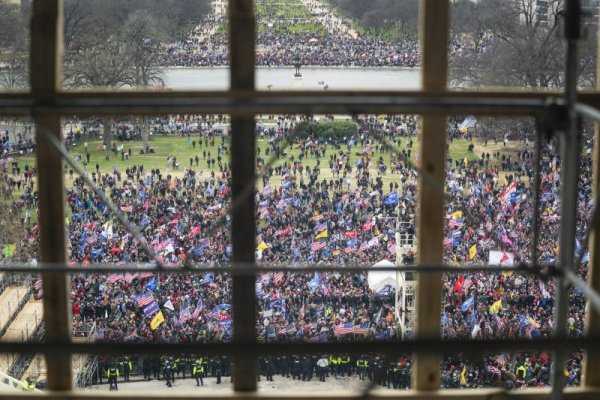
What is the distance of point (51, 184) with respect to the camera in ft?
11.3

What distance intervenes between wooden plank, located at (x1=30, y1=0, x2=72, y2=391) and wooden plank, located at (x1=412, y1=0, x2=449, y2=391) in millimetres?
1415

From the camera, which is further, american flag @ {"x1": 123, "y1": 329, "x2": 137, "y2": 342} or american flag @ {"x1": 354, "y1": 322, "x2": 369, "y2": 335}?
american flag @ {"x1": 354, "y1": 322, "x2": 369, "y2": 335}

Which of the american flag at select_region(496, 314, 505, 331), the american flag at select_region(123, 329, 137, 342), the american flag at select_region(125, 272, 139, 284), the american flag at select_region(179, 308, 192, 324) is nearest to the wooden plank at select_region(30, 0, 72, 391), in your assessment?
the american flag at select_region(123, 329, 137, 342)

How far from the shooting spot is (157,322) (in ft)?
45.7

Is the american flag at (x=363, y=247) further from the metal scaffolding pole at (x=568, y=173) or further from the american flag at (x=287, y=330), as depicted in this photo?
the metal scaffolding pole at (x=568, y=173)

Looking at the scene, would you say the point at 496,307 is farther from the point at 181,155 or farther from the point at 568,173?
the point at 181,155

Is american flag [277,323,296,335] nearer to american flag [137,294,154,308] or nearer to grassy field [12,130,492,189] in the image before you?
american flag [137,294,154,308]

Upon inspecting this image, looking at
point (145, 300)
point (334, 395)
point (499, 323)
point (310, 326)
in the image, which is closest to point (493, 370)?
point (499, 323)

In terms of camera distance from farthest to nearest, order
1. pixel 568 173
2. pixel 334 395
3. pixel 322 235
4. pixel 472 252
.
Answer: pixel 322 235, pixel 472 252, pixel 334 395, pixel 568 173

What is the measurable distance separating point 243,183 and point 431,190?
0.74 metres

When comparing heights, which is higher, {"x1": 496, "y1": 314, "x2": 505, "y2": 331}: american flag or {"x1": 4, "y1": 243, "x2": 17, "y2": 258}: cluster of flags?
{"x1": 4, "y1": 243, "x2": 17, "y2": 258}: cluster of flags

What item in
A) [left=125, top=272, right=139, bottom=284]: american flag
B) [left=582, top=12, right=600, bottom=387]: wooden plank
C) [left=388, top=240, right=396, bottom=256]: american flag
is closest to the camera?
[left=582, top=12, right=600, bottom=387]: wooden plank

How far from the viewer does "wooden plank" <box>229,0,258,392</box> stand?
132 inches

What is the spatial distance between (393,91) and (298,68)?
1272 inches
